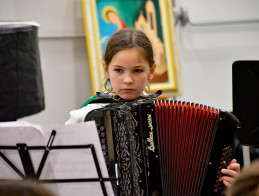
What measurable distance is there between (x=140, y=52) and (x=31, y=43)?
0.70 meters

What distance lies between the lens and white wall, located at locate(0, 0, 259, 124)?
13.3 ft

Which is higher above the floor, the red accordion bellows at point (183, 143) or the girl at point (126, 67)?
the girl at point (126, 67)

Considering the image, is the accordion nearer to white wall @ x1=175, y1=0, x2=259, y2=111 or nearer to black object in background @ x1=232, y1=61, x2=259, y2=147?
black object in background @ x1=232, y1=61, x2=259, y2=147

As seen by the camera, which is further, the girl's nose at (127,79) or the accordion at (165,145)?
the girl's nose at (127,79)

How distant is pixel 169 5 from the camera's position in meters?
4.13

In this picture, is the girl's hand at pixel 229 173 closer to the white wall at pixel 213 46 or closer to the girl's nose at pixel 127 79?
the girl's nose at pixel 127 79

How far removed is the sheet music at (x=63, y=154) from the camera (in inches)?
66.9

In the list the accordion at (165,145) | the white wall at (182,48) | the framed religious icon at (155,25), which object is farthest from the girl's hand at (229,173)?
the white wall at (182,48)

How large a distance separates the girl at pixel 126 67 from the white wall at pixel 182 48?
1.85 metres

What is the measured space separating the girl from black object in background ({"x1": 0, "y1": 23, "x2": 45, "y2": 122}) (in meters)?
0.48

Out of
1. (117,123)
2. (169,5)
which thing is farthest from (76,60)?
(117,123)

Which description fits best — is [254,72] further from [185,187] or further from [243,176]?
[243,176]

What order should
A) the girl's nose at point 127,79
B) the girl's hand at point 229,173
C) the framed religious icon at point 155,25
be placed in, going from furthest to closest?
the framed religious icon at point 155,25, the girl's nose at point 127,79, the girl's hand at point 229,173

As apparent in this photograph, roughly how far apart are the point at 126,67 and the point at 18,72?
26.4 inches
